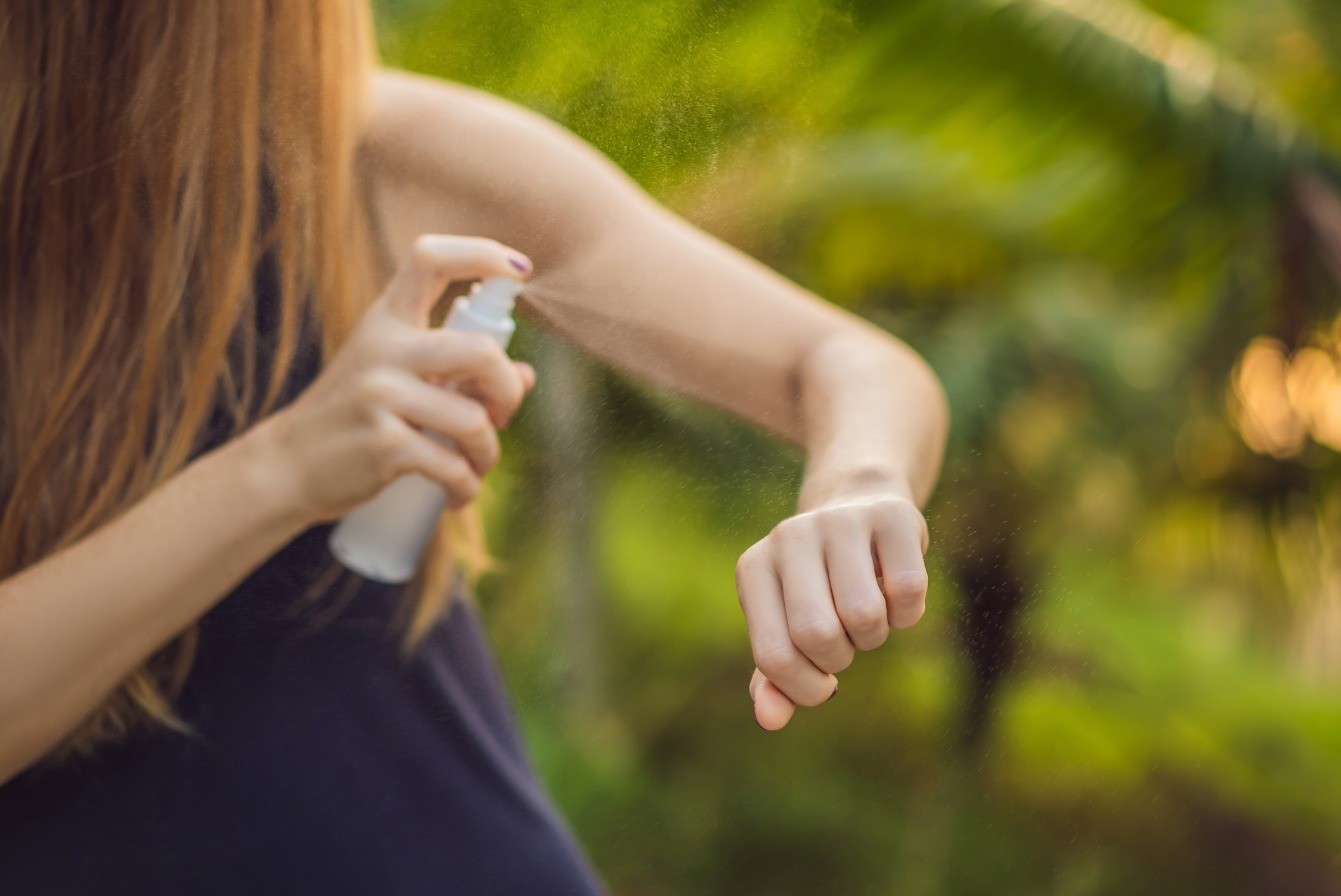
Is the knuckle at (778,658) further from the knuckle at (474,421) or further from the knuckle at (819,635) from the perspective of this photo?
the knuckle at (474,421)

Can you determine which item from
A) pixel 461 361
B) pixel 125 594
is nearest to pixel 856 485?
pixel 461 361

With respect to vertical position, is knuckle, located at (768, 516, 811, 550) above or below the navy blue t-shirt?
above

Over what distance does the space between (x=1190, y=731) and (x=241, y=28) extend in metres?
0.53

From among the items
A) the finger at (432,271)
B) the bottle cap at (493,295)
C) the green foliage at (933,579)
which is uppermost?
the finger at (432,271)

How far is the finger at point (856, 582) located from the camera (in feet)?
0.86

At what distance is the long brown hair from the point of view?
0.36 metres

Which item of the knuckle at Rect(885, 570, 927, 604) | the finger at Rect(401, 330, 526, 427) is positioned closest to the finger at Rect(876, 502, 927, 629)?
the knuckle at Rect(885, 570, 927, 604)

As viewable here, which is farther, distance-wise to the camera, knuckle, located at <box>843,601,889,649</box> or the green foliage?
the green foliage

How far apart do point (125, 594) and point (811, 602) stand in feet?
0.76

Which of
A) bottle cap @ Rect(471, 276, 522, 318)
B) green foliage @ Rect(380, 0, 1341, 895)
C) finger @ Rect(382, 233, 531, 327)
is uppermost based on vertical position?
finger @ Rect(382, 233, 531, 327)

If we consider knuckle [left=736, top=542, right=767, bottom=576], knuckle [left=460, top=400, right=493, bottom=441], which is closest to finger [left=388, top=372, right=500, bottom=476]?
knuckle [left=460, top=400, right=493, bottom=441]

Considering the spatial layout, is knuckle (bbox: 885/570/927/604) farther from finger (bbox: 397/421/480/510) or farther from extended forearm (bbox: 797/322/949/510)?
finger (bbox: 397/421/480/510)

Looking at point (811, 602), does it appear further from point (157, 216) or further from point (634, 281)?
point (157, 216)

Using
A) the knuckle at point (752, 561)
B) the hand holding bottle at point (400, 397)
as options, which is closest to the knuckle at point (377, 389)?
the hand holding bottle at point (400, 397)
